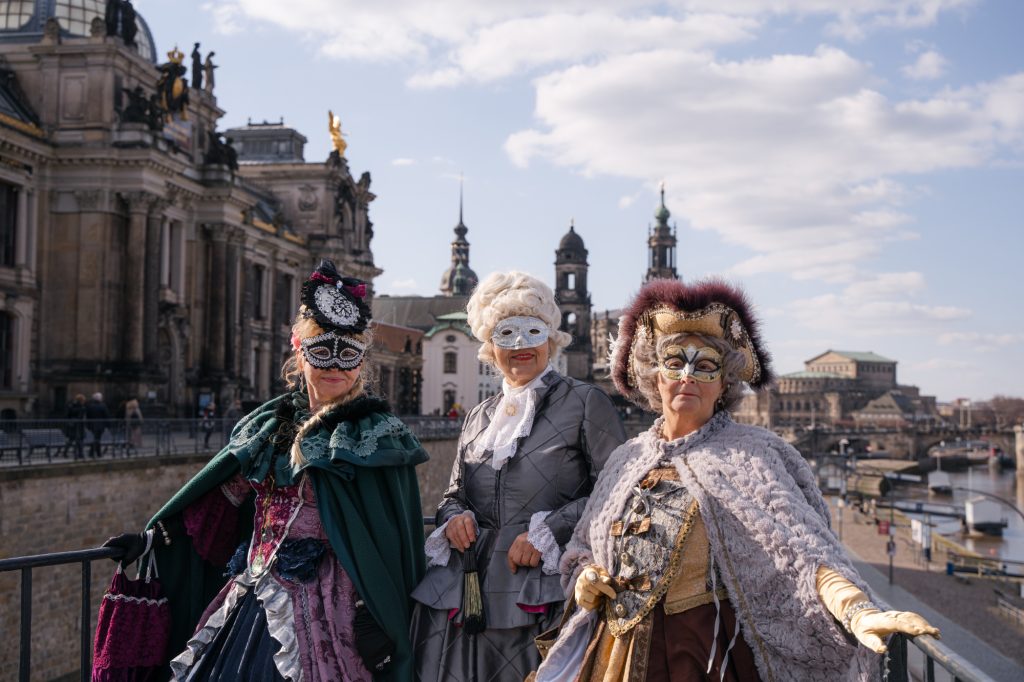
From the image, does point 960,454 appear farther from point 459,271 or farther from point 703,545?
point 703,545

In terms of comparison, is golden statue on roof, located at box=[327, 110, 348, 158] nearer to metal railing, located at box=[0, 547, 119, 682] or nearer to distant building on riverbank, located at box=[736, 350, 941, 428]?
metal railing, located at box=[0, 547, 119, 682]

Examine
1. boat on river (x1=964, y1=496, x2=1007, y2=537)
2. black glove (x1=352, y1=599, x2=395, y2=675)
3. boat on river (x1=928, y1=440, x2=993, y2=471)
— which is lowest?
boat on river (x1=928, y1=440, x2=993, y2=471)

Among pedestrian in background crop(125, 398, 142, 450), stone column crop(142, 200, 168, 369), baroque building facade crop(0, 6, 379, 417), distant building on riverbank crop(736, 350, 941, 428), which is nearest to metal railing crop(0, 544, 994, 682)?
pedestrian in background crop(125, 398, 142, 450)

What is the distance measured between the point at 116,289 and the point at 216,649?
26.0 metres

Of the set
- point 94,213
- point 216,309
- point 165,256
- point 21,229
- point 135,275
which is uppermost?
point 94,213

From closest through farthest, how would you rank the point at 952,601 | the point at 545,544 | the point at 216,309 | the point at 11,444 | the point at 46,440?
1. the point at 545,544
2. the point at 11,444
3. the point at 46,440
4. the point at 952,601
5. the point at 216,309

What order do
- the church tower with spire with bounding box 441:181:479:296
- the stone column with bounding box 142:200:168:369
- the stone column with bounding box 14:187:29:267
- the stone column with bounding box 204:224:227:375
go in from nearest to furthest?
the stone column with bounding box 14:187:29:267 < the stone column with bounding box 142:200:168:369 < the stone column with bounding box 204:224:227:375 < the church tower with spire with bounding box 441:181:479:296

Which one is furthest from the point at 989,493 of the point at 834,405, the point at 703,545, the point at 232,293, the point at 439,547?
the point at 834,405

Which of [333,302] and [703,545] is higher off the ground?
[333,302]

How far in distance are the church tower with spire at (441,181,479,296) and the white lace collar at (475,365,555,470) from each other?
105 m

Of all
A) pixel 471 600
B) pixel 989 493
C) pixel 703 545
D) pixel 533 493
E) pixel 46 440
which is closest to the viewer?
pixel 703 545

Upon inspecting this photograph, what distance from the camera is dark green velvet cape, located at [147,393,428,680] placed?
14.0ft

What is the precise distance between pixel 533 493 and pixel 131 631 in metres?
1.86

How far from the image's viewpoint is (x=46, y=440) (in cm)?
1712
